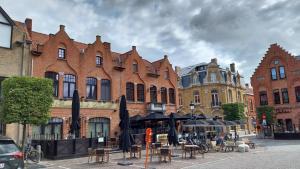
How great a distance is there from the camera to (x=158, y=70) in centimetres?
3319

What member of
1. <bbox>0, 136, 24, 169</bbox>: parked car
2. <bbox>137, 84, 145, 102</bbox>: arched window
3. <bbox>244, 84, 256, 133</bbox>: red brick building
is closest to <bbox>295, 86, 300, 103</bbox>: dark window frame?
<bbox>244, 84, 256, 133</bbox>: red brick building

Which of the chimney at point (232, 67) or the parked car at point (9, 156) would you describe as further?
the chimney at point (232, 67)

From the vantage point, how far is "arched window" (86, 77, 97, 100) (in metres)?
25.6

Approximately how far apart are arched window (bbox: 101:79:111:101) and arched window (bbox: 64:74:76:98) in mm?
3198

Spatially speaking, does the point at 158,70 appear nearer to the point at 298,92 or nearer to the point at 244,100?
the point at 298,92

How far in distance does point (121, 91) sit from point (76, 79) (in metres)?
5.32

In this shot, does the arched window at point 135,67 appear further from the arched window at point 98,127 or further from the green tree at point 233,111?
the green tree at point 233,111

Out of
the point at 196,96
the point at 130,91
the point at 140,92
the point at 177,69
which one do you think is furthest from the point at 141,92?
the point at 177,69

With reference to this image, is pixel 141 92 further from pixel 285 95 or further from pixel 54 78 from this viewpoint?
pixel 285 95

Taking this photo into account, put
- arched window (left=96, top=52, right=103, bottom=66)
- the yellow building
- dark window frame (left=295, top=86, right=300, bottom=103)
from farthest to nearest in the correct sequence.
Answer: the yellow building < dark window frame (left=295, top=86, right=300, bottom=103) < arched window (left=96, top=52, right=103, bottom=66)

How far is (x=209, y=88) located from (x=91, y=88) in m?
26.5

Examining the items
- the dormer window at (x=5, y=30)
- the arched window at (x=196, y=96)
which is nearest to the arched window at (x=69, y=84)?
the dormer window at (x=5, y=30)

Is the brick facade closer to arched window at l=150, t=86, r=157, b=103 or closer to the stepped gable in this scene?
arched window at l=150, t=86, r=157, b=103

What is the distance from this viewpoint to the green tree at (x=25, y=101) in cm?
1506
